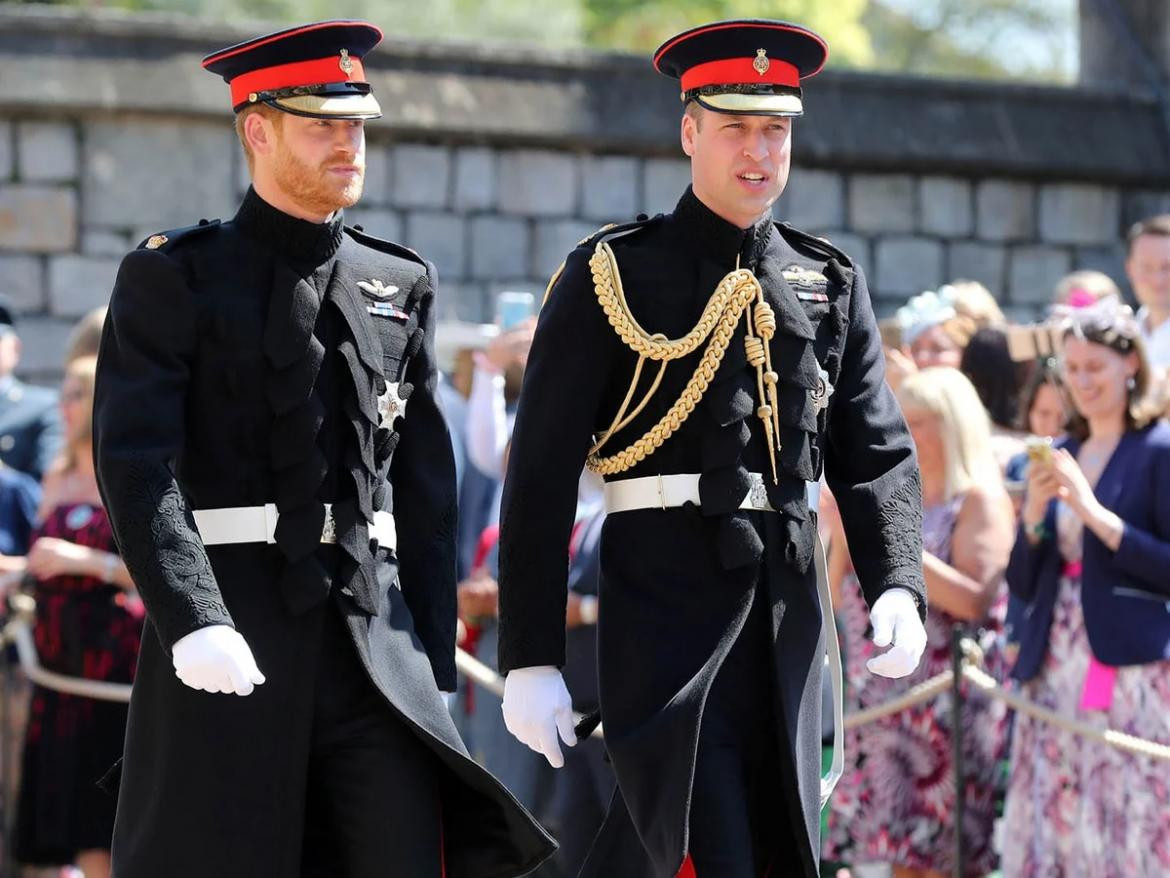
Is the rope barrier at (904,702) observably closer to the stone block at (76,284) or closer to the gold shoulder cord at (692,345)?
the gold shoulder cord at (692,345)

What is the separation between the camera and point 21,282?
33.3ft

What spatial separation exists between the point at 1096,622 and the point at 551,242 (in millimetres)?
5478

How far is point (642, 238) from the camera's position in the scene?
13.9 feet

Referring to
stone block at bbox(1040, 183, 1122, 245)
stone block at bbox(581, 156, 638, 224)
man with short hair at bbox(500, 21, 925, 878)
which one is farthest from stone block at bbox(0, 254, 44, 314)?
man with short hair at bbox(500, 21, 925, 878)

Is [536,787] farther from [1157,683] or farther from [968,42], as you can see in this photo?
[968,42]

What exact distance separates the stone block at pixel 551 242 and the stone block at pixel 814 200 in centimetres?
108

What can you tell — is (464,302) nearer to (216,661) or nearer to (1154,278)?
(1154,278)

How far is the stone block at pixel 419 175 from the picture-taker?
35.3ft

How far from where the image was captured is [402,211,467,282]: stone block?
423 inches

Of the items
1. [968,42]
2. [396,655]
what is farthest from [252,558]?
[968,42]

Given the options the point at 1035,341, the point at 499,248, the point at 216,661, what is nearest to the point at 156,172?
the point at 499,248

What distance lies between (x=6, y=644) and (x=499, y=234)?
413 cm

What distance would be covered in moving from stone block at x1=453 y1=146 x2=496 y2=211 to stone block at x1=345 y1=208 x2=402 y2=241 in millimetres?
335

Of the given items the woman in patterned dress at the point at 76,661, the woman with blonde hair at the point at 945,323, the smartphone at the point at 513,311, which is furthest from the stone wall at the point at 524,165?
the woman with blonde hair at the point at 945,323
